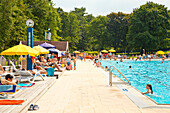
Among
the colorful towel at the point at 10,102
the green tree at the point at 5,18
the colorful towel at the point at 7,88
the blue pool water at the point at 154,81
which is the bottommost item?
the blue pool water at the point at 154,81

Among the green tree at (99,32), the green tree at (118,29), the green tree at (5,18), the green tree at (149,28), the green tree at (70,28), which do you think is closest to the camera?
the green tree at (5,18)

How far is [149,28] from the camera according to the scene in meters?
61.0

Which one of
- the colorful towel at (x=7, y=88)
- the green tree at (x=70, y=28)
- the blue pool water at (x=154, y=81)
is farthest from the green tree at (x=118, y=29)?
the colorful towel at (x=7, y=88)

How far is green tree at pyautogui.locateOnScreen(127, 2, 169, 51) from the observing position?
58.8 m

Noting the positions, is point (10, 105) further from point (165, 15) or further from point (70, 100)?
point (165, 15)

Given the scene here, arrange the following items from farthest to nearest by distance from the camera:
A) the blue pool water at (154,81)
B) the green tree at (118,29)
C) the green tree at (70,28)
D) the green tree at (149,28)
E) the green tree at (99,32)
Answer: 1. the green tree at (99,32)
2. the green tree at (118,29)
3. the green tree at (70,28)
4. the green tree at (149,28)
5. the blue pool water at (154,81)

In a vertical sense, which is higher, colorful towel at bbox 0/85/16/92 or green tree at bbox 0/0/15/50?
green tree at bbox 0/0/15/50

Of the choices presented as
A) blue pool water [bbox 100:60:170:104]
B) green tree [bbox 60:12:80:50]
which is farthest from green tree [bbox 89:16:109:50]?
blue pool water [bbox 100:60:170:104]

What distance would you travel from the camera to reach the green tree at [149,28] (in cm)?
5875

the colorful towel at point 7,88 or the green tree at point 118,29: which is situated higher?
the green tree at point 118,29

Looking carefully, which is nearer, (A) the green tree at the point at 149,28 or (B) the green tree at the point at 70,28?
(A) the green tree at the point at 149,28

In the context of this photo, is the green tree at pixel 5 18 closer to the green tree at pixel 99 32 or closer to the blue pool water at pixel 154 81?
the blue pool water at pixel 154 81

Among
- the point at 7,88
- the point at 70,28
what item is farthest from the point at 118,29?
the point at 7,88

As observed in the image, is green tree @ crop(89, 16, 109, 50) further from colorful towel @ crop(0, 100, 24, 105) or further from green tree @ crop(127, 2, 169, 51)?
colorful towel @ crop(0, 100, 24, 105)
